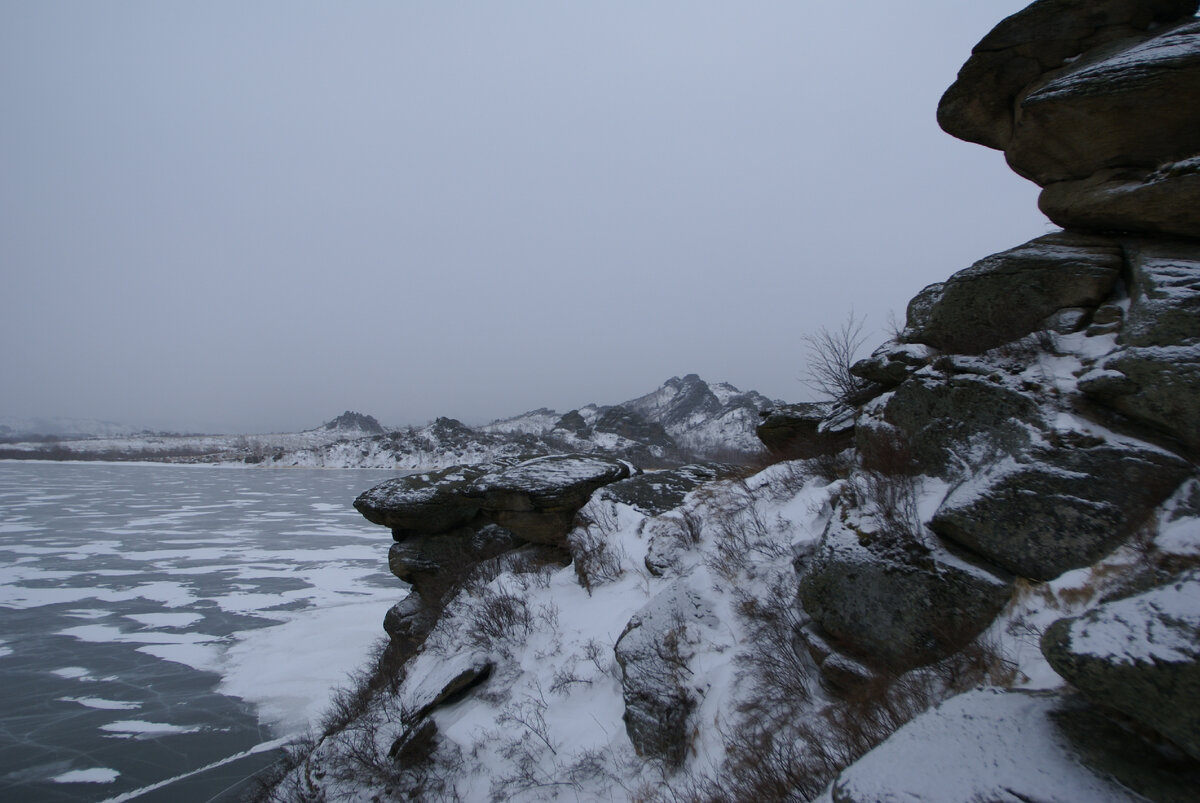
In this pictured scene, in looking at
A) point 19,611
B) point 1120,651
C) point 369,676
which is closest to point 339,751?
point 369,676

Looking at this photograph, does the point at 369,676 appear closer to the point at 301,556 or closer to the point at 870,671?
the point at 870,671

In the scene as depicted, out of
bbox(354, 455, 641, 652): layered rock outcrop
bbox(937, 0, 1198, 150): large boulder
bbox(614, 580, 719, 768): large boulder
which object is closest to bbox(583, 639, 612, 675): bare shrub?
bbox(614, 580, 719, 768): large boulder

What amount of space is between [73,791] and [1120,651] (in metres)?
12.5

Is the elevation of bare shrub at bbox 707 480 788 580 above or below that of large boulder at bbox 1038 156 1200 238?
below

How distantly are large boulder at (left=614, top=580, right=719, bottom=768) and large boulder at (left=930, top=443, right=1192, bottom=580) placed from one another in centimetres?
281

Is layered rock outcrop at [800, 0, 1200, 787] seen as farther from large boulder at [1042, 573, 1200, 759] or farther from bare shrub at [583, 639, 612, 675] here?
bare shrub at [583, 639, 612, 675]

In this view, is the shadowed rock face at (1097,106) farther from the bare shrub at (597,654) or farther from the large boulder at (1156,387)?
the bare shrub at (597,654)

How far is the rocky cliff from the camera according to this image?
2.71 m

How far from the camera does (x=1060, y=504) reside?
13.7ft

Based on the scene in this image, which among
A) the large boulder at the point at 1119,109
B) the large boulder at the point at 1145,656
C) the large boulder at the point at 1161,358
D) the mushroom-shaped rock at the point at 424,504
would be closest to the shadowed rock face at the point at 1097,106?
the large boulder at the point at 1119,109

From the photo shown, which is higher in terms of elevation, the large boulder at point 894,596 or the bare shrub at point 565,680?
the large boulder at point 894,596

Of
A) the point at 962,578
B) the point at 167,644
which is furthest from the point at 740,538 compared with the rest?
the point at 167,644

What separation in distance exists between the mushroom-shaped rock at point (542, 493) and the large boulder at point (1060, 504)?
7302mm

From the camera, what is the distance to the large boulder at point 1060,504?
3957 millimetres
